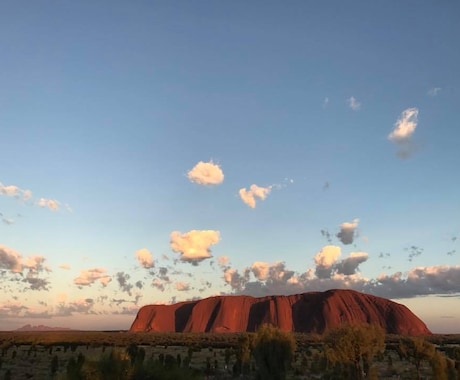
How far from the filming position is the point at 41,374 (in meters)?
34.2

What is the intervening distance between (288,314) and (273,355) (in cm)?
14197

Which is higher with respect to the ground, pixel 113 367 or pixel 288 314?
pixel 288 314

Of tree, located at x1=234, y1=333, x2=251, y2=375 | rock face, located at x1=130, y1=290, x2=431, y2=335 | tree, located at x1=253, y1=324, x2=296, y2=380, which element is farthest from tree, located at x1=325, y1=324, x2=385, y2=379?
rock face, located at x1=130, y1=290, x2=431, y2=335

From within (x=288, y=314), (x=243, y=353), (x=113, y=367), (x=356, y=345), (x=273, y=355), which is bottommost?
(x=113, y=367)

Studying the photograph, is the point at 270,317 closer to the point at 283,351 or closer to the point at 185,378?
the point at 283,351

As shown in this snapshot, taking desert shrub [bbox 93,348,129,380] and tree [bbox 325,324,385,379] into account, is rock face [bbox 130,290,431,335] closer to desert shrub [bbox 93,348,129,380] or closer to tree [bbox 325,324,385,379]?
tree [bbox 325,324,385,379]

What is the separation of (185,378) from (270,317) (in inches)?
5987

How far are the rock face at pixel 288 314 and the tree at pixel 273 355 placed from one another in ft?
414

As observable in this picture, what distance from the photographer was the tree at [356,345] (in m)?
27.8

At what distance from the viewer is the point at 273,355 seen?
2767 cm

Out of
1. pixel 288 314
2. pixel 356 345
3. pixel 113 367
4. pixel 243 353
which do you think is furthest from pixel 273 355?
pixel 288 314

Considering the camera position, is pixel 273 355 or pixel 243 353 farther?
pixel 243 353

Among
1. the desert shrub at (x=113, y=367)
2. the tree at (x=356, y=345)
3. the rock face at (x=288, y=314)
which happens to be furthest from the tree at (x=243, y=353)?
the rock face at (x=288, y=314)

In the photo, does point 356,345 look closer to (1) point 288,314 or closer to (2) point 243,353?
(2) point 243,353
